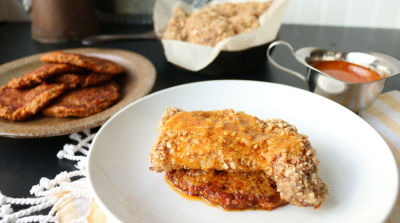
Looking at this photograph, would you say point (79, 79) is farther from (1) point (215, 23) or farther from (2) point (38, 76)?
(1) point (215, 23)

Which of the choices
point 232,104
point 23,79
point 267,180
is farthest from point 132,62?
point 267,180

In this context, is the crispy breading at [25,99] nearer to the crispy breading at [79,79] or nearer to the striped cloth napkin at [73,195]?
the crispy breading at [79,79]

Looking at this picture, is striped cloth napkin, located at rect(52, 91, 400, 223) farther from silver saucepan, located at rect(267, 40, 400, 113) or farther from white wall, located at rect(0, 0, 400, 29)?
white wall, located at rect(0, 0, 400, 29)

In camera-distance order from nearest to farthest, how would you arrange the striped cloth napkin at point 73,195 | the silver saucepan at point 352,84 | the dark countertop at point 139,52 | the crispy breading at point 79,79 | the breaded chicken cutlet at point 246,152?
1. the breaded chicken cutlet at point 246,152
2. the striped cloth napkin at point 73,195
3. the dark countertop at point 139,52
4. the silver saucepan at point 352,84
5. the crispy breading at point 79,79

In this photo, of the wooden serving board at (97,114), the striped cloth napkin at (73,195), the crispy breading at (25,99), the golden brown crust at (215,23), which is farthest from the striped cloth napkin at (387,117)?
the crispy breading at (25,99)

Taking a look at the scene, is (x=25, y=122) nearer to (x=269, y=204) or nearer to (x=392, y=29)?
(x=269, y=204)

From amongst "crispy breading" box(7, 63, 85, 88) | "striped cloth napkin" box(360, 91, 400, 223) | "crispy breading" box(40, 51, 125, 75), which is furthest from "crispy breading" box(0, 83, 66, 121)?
"striped cloth napkin" box(360, 91, 400, 223)
